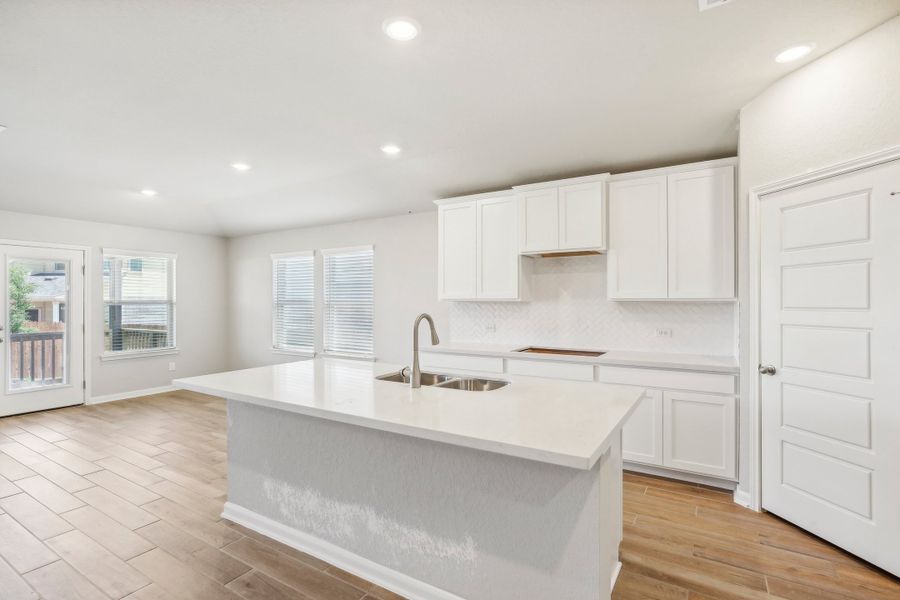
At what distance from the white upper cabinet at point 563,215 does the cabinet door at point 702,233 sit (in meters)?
0.55

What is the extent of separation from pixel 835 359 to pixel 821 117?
1.30 meters

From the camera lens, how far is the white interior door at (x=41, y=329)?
5102 mm

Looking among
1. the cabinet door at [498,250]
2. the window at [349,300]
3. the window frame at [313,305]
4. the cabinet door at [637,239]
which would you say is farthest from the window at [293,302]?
the cabinet door at [637,239]

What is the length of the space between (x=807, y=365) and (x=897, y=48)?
160 centimetres

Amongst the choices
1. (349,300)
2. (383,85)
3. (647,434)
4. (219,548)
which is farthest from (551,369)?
(349,300)

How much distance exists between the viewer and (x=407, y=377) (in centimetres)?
264

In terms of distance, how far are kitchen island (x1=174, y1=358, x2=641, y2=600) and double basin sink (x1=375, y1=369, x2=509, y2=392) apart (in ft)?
0.55

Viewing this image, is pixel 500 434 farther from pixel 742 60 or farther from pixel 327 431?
pixel 742 60

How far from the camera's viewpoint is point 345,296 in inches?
238

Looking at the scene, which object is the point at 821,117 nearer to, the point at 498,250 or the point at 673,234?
the point at 673,234

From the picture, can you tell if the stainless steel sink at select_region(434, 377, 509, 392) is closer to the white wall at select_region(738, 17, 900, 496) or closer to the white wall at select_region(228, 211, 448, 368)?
the white wall at select_region(738, 17, 900, 496)

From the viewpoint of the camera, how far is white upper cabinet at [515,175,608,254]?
3688mm

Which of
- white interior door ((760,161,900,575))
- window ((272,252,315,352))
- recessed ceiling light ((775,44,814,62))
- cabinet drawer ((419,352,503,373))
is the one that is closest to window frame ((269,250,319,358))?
window ((272,252,315,352))

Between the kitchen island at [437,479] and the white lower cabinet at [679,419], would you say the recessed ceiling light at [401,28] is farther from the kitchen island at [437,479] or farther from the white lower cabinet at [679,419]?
the white lower cabinet at [679,419]
